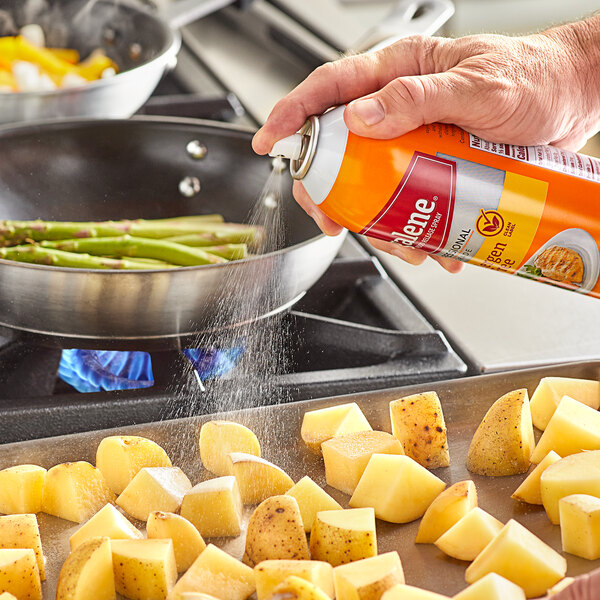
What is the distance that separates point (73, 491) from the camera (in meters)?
0.98

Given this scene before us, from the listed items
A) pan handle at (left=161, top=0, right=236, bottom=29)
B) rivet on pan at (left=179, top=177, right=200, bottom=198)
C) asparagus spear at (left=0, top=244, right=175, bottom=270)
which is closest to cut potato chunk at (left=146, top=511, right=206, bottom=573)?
asparagus spear at (left=0, top=244, right=175, bottom=270)

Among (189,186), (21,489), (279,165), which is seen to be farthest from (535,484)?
(189,186)

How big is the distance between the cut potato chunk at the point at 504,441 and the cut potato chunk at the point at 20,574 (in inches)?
21.3

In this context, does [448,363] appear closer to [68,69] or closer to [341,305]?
[341,305]

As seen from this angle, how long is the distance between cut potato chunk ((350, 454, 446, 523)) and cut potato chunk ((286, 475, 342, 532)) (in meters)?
0.04

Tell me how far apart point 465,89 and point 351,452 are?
46 centimetres

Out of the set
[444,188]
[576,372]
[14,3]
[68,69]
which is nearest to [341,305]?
[576,372]

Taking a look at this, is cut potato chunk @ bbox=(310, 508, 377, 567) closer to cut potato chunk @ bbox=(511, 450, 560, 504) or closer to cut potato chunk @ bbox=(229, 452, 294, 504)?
cut potato chunk @ bbox=(229, 452, 294, 504)

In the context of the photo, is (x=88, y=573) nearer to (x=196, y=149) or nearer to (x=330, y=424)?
(x=330, y=424)

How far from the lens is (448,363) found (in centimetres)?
126

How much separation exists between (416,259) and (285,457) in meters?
0.36

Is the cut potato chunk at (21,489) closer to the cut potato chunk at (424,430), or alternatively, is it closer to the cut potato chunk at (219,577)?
the cut potato chunk at (219,577)

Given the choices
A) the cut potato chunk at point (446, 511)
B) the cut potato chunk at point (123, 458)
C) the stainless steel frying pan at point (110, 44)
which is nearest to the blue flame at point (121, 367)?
the cut potato chunk at point (123, 458)

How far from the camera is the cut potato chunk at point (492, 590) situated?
795 millimetres
